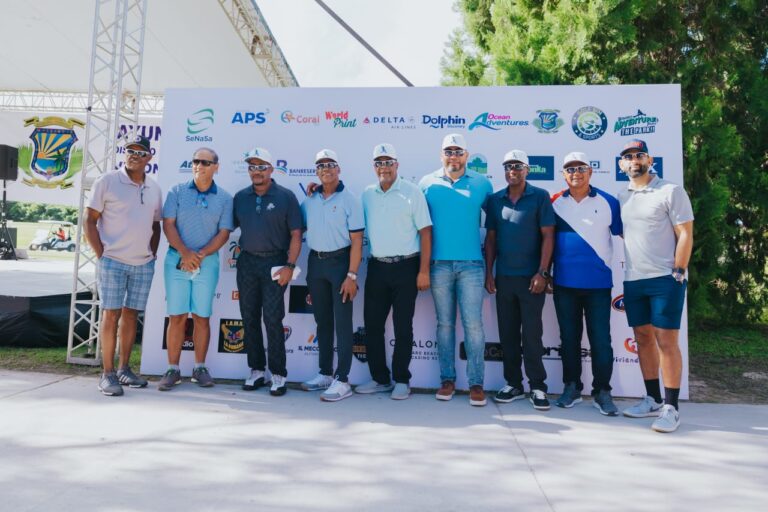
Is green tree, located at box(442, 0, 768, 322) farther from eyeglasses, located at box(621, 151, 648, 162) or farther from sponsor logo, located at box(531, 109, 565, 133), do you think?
eyeglasses, located at box(621, 151, 648, 162)

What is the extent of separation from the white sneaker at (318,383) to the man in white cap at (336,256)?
0.16 m

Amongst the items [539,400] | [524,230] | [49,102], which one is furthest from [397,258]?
[49,102]

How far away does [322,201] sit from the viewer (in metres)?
3.41

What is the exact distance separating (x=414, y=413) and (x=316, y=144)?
2189 mm

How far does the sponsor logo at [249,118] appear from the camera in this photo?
13.1 feet

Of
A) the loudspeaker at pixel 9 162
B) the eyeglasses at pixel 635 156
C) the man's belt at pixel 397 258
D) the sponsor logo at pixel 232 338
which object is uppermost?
the loudspeaker at pixel 9 162

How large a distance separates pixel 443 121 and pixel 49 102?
12.7 meters

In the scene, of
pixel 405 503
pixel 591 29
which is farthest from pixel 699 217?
pixel 405 503

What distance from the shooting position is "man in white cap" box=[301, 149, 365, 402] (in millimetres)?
3344

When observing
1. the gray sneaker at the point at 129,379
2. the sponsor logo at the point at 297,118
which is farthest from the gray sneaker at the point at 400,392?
the sponsor logo at the point at 297,118

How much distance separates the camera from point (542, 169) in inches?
147

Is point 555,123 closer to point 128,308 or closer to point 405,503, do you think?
point 405,503

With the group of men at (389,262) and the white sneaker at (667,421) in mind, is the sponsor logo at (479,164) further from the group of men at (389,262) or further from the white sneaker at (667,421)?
the white sneaker at (667,421)

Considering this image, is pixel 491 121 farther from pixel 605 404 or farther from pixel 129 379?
pixel 129 379
